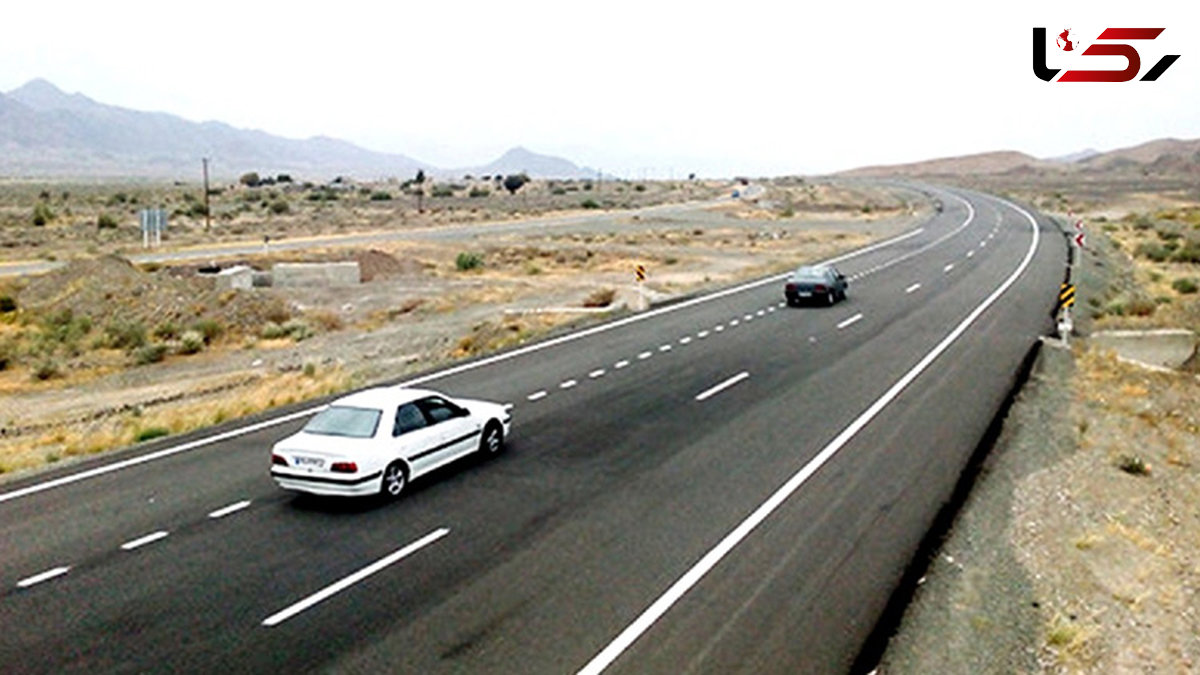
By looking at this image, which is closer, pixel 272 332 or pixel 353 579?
pixel 353 579

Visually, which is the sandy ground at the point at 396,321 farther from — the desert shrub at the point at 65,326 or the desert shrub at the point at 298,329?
the desert shrub at the point at 65,326

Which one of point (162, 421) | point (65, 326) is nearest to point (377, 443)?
point (162, 421)

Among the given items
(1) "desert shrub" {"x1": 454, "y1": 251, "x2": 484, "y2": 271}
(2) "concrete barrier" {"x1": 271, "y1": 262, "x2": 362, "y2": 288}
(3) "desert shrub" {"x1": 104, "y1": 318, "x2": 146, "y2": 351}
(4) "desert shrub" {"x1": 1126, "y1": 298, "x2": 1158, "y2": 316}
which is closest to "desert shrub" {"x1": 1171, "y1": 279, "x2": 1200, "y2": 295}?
(4) "desert shrub" {"x1": 1126, "y1": 298, "x2": 1158, "y2": 316}

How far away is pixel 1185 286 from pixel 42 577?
46.2m

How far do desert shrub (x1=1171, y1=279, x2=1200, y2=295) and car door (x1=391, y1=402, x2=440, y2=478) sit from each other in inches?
1583

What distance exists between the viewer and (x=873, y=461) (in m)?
16.3

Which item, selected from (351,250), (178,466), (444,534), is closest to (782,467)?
(444,534)

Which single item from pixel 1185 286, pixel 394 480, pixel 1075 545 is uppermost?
pixel 1185 286

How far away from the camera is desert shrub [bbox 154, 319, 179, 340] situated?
115ft

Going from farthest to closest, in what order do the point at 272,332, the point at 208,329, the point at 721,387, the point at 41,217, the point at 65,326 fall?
1. the point at 41,217
2. the point at 65,326
3. the point at 272,332
4. the point at 208,329
5. the point at 721,387

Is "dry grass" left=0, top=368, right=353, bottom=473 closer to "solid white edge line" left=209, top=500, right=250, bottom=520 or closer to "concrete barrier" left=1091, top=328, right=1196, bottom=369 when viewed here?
"solid white edge line" left=209, top=500, right=250, bottom=520

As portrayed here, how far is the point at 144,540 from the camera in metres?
12.9

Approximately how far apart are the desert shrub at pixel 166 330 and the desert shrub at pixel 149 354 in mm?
2356

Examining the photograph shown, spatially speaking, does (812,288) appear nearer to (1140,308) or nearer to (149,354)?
(1140,308)
